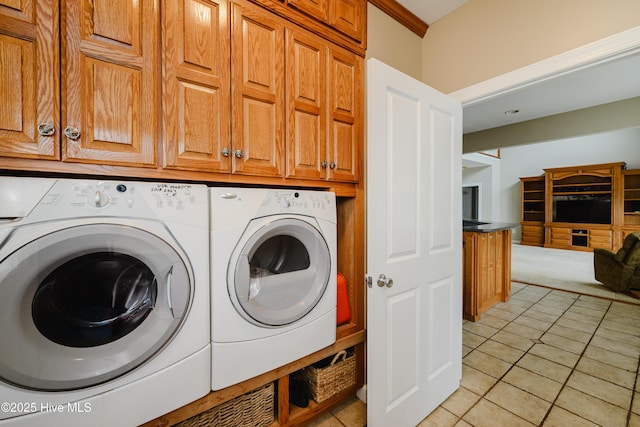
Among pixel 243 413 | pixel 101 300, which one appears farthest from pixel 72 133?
pixel 243 413

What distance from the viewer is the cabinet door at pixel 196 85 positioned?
101cm

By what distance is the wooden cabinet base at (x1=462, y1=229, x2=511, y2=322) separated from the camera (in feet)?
9.29

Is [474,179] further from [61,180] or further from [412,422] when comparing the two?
[61,180]

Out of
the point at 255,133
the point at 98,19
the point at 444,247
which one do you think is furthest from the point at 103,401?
the point at 444,247

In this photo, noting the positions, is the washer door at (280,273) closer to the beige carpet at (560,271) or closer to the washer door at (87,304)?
the washer door at (87,304)

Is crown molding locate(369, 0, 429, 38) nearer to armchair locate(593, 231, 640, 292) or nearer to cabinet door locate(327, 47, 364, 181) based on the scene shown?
cabinet door locate(327, 47, 364, 181)

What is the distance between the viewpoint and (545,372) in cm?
199

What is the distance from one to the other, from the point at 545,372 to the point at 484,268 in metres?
1.19

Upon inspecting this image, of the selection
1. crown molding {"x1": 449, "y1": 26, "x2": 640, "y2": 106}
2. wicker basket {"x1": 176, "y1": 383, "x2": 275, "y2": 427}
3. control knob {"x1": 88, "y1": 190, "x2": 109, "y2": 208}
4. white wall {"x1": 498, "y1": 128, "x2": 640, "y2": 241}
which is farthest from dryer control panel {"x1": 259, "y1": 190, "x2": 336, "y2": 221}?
white wall {"x1": 498, "y1": 128, "x2": 640, "y2": 241}

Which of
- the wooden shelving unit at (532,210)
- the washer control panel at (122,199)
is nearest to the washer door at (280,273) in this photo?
the washer control panel at (122,199)

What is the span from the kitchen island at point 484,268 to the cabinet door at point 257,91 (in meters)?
2.51

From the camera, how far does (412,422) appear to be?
Result: 4.79 ft

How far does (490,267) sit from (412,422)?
2332mm

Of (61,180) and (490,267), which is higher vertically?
(61,180)
